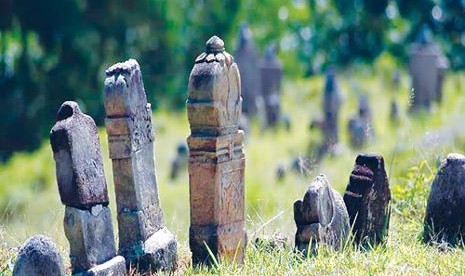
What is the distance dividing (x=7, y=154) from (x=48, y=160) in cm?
158

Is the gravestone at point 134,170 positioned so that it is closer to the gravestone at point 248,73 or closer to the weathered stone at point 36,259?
the weathered stone at point 36,259

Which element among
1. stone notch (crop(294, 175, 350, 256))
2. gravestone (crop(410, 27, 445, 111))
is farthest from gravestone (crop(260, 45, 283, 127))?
stone notch (crop(294, 175, 350, 256))

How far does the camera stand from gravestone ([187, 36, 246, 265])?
711cm

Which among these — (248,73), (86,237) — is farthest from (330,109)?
(86,237)

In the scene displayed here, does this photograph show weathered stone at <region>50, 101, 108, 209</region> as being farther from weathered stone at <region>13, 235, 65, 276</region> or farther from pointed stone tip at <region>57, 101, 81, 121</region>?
weathered stone at <region>13, 235, 65, 276</region>

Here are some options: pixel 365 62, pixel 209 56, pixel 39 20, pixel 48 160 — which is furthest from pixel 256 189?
pixel 365 62

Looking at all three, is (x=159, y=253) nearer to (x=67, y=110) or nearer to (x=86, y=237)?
(x=86, y=237)

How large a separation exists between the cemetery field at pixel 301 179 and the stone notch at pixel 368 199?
0.18 meters

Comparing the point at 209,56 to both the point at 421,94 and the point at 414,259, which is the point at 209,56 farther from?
the point at 421,94

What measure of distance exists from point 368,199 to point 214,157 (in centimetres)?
151

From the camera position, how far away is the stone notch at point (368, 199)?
26.1ft

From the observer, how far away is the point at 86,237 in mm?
6574

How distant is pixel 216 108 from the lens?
7090mm

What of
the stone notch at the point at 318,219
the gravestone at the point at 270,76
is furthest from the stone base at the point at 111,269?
the gravestone at the point at 270,76
